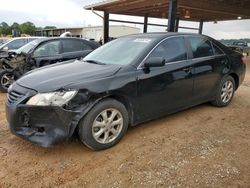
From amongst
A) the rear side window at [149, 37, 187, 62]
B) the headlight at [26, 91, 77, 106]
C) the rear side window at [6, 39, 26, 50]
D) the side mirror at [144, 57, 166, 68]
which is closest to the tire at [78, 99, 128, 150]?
the headlight at [26, 91, 77, 106]

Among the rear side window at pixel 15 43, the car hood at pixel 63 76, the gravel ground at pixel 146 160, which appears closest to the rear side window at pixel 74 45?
the gravel ground at pixel 146 160

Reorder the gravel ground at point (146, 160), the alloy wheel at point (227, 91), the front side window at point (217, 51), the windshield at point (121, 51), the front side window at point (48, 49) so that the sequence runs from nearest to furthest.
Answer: the gravel ground at point (146, 160)
the windshield at point (121, 51)
the front side window at point (217, 51)
the alloy wheel at point (227, 91)
the front side window at point (48, 49)

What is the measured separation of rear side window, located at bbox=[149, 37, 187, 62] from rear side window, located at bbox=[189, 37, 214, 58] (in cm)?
28

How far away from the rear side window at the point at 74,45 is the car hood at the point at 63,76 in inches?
148

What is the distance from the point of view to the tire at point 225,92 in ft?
17.1

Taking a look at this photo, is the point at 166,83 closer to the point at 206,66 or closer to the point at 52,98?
the point at 206,66

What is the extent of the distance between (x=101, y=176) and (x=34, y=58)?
489 centimetres

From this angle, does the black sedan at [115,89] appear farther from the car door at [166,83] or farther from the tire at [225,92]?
the tire at [225,92]

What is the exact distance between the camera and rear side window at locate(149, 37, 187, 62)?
13.1 ft

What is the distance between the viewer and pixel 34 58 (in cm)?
680

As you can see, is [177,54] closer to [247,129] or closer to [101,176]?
[247,129]

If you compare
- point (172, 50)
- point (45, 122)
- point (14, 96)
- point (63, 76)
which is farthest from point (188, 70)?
point (14, 96)

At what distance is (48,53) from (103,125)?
4.49 metres

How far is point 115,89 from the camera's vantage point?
11.0 ft
